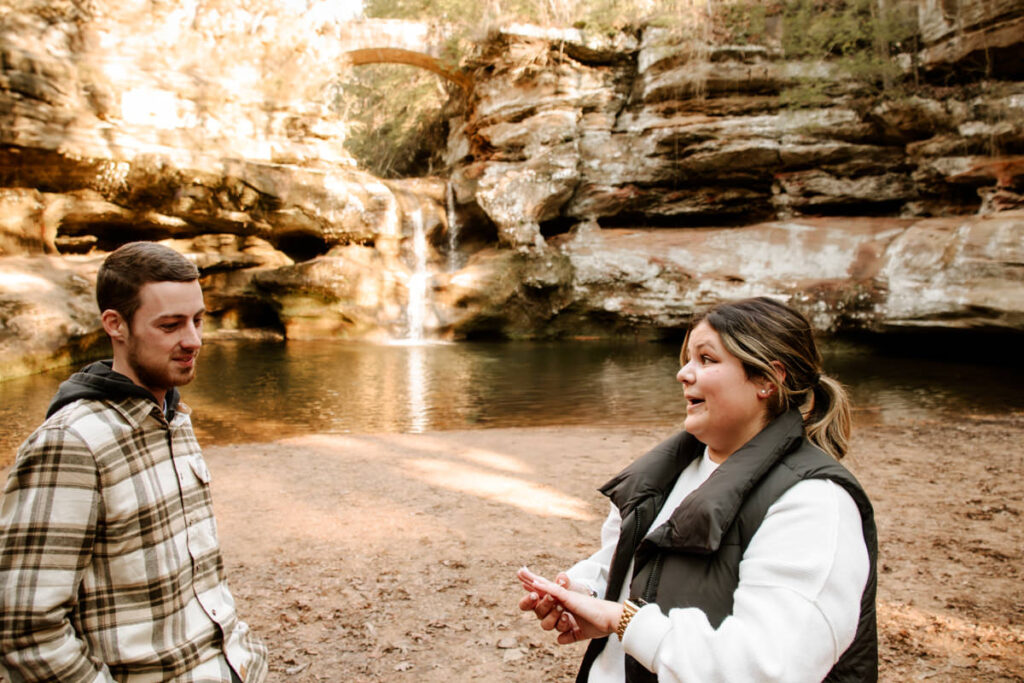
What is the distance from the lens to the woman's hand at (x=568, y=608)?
4.91 ft

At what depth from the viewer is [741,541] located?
54.4 inches

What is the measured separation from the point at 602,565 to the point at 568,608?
0.34m

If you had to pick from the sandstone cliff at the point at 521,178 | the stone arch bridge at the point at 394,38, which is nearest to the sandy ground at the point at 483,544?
the sandstone cliff at the point at 521,178

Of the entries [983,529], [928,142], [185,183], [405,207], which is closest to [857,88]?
[928,142]

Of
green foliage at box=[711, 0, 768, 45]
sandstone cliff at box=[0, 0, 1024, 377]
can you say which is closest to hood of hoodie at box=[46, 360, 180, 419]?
sandstone cliff at box=[0, 0, 1024, 377]

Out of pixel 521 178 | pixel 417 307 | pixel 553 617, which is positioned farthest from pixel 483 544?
pixel 521 178

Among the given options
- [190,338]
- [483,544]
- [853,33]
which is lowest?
[483,544]

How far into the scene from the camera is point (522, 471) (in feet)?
20.9

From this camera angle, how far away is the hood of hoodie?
61.3 inches

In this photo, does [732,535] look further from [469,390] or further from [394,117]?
[394,117]

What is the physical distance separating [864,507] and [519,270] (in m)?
16.4

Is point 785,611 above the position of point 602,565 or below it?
above

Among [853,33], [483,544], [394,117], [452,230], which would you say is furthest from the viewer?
[394,117]

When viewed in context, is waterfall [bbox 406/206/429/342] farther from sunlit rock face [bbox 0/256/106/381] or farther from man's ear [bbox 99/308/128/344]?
man's ear [bbox 99/308/128/344]
